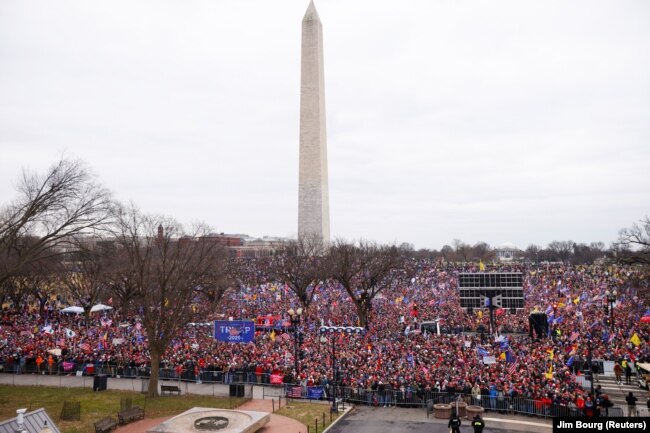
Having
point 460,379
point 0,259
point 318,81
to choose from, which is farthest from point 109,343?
point 318,81

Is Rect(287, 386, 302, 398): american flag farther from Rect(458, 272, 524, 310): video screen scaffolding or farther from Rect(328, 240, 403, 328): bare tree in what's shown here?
Rect(458, 272, 524, 310): video screen scaffolding

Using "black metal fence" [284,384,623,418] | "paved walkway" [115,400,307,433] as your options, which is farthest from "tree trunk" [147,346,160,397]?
"black metal fence" [284,384,623,418]

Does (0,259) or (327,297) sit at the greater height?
(0,259)

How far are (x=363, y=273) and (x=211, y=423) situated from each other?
28.6 metres

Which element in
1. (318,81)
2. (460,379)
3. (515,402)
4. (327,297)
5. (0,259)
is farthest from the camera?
(318,81)

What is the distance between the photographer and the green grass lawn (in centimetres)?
2184

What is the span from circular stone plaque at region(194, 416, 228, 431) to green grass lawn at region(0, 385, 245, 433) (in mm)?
3794

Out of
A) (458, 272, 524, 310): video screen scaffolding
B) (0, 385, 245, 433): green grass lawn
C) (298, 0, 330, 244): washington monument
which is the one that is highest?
(298, 0, 330, 244): washington monument

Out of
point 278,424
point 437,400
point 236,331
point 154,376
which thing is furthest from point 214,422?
point 437,400

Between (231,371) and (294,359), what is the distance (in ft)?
10.6

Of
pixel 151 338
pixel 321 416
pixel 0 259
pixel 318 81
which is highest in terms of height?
pixel 318 81

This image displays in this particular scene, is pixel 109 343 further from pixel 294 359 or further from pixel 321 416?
pixel 321 416

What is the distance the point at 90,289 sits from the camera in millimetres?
50469

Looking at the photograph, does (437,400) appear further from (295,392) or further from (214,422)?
(214,422)
